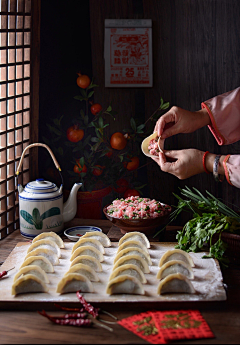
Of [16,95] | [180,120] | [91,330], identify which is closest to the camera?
[91,330]

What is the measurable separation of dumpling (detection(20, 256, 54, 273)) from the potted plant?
87cm

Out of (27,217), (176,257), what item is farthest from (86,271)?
(27,217)

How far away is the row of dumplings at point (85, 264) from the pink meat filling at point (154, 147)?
21.2 inches

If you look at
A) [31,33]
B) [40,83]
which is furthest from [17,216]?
[31,33]

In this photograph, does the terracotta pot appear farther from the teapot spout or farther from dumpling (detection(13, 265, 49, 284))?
dumpling (detection(13, 265, 49, 284))

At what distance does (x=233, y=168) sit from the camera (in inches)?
→ 64.6

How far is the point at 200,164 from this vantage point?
1.78 meters

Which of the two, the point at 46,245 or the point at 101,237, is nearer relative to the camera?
the point at 46,245

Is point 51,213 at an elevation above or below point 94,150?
below

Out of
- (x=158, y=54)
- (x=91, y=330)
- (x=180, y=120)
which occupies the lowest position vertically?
(x=91, y=330)

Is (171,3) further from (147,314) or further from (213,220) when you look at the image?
(147,314)

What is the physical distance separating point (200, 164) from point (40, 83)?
1.35 metres

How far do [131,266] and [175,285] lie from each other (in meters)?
0.19

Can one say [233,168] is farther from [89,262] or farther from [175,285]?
[89,262]
